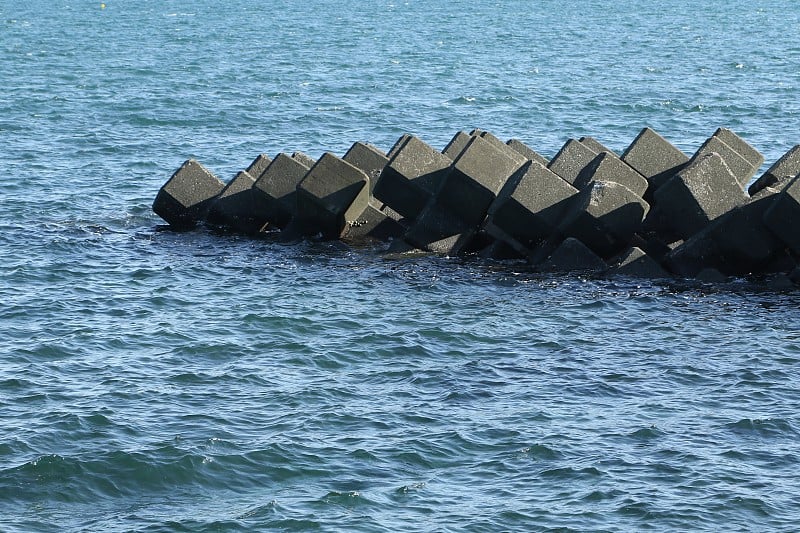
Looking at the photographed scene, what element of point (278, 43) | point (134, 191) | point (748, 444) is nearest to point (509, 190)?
point (748, 444)

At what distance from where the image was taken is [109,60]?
66.6 meters

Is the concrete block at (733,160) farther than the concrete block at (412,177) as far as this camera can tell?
Yes

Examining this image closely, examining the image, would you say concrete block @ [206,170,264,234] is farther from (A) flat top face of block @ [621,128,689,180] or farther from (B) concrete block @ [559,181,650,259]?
(A) flat top face of block @ [621,128,689,180]

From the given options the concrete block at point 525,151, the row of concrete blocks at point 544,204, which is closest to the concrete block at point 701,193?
the row of concrete blocks at point 544,204

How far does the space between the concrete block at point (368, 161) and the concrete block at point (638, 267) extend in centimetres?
579

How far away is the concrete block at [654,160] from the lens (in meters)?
24.0

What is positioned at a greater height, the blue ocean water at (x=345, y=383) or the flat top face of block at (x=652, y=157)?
the flat top face of block at (x=652, y=157)

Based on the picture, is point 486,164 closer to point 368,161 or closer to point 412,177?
point 412,177

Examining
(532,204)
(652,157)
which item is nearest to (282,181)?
(532,204)

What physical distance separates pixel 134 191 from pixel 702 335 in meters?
16.2

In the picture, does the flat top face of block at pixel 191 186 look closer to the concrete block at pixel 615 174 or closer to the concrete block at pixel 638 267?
the concrete block at pixel 615 174

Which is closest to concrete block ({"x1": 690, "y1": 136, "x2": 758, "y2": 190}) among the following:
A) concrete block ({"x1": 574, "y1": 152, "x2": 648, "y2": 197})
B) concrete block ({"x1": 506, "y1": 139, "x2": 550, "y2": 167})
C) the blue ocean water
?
concrete block ({"x1": 574, "y1": 152, "x2": 648, "y2": 197})

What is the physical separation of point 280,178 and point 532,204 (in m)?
5.40

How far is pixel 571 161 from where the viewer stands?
24.5 metres
